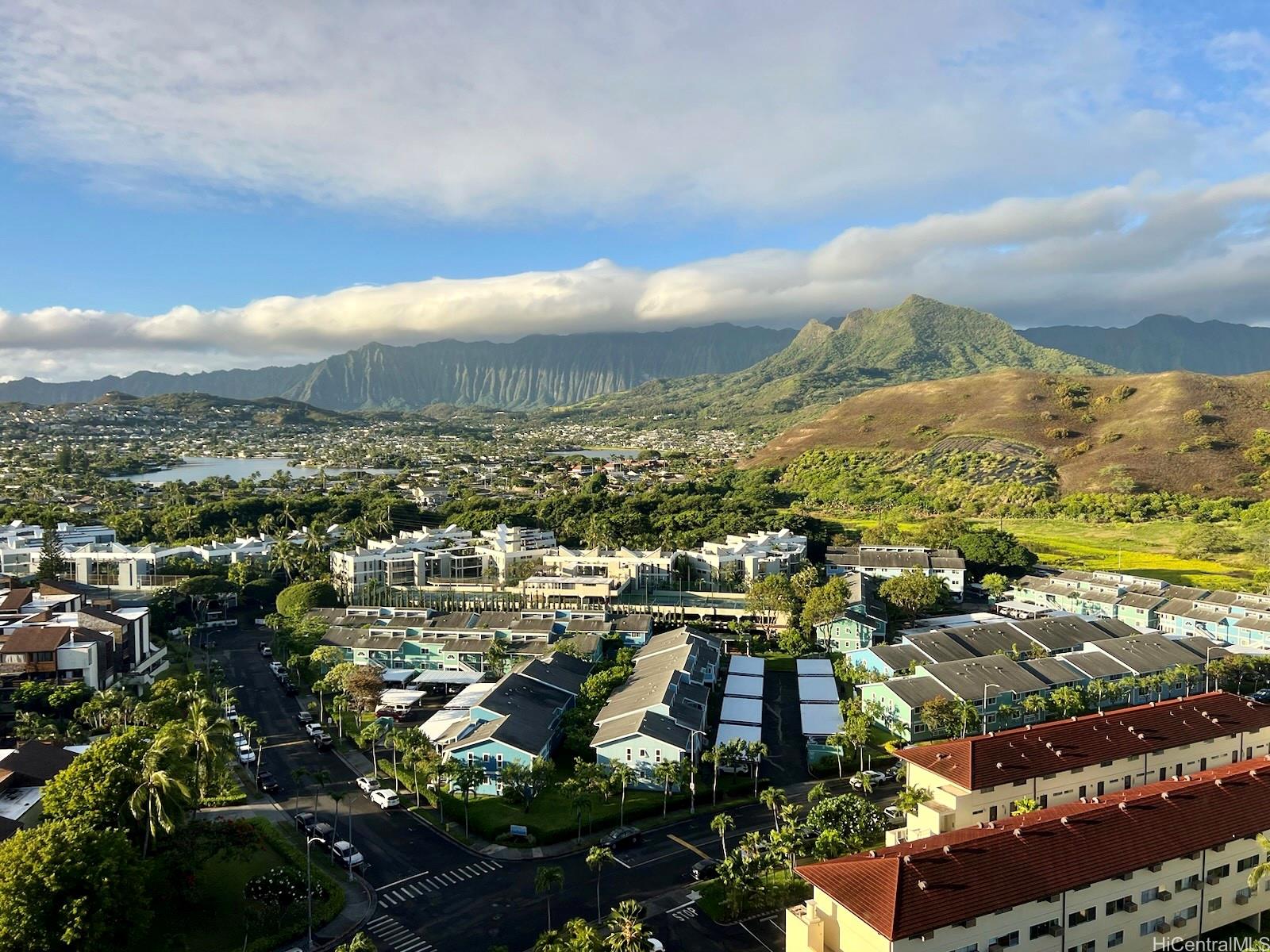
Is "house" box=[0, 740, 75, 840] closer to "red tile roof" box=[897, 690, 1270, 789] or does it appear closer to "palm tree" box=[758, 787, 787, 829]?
"palm tree" box=[758, 787, 787, 829]

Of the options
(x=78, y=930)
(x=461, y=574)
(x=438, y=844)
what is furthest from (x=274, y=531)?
(x=78, y=930)

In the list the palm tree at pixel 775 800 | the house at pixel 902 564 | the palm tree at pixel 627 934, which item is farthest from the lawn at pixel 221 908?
the house at pixel 902 564

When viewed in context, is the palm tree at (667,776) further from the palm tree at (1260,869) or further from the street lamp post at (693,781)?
the palm tree at (1260,869)

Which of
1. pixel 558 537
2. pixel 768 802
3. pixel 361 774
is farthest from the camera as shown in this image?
pixel 558 537

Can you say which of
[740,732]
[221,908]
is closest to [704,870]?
[740,732]

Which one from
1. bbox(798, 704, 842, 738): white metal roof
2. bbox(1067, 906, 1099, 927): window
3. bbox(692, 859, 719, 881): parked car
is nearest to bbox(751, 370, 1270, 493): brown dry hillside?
bbox(798, 704, 842, 738): white metal roof

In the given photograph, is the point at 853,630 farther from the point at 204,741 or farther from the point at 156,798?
the point at 156,798

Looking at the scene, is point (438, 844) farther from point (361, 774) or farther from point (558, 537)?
point (558, 537)
